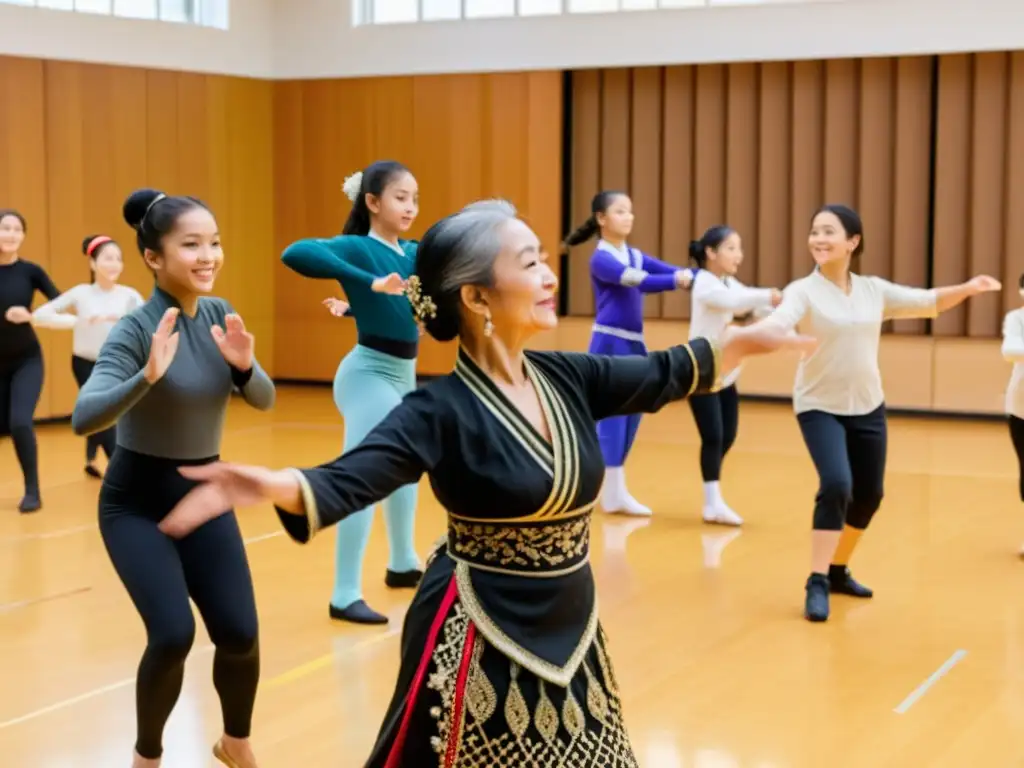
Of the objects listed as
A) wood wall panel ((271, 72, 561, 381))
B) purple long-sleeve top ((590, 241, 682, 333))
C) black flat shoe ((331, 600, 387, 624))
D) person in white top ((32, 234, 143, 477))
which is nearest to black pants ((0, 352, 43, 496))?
person in white top ((32, 234, 143, 477))

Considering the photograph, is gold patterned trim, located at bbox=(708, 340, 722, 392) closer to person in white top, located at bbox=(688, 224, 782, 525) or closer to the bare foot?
the bare foot

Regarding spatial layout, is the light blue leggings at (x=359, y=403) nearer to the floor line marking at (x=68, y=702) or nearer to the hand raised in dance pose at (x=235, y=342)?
the floor line marking at (x=68, y=702)

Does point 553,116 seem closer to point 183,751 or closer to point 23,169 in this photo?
point 23,169

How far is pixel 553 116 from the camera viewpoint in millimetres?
12789

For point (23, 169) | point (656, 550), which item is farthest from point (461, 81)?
point (656, 550)

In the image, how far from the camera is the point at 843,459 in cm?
584

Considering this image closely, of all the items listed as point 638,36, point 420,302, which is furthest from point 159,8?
point 420,302

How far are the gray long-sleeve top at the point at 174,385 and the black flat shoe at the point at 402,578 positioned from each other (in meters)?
2.55

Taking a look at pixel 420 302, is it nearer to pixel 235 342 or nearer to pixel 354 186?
pixel 235 342

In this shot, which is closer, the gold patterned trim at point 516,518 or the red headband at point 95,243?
the gold patterned trim at point 516,518

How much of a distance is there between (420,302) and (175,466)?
120 cm

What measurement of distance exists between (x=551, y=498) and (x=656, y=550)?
451 cm

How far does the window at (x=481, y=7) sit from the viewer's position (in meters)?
12.3

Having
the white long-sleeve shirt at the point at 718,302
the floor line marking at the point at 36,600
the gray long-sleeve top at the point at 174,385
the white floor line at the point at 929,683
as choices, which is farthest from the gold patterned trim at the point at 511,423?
the white long-sleeve shirt at the point at 718,302
